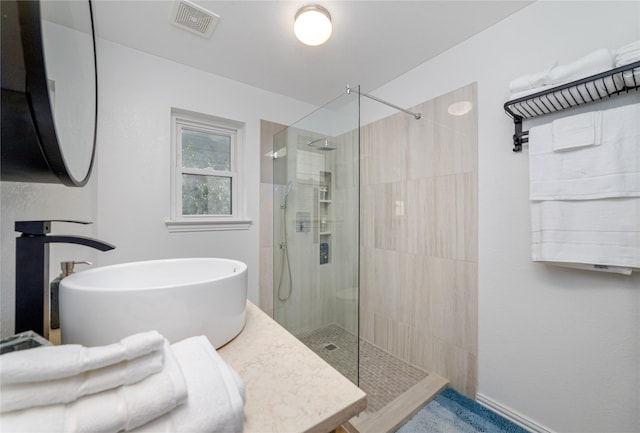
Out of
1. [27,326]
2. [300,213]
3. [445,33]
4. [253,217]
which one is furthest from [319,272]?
[445,33]

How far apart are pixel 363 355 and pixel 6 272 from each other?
211 centimetres

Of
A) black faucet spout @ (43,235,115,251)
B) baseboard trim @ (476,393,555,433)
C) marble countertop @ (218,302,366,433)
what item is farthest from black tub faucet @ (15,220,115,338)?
baseboard trim @ (476,393,555,433)

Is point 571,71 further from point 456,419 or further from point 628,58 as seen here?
point 456,419

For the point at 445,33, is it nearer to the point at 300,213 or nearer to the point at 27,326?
the point at 300,213

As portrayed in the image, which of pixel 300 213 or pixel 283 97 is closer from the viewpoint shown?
pixel 300 213

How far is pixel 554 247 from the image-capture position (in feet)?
3.83

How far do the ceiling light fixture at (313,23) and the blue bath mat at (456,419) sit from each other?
216cm

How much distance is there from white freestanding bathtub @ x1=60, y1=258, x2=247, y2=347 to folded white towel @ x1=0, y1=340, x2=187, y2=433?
219 mm

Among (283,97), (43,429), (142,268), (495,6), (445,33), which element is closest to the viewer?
(43,429)

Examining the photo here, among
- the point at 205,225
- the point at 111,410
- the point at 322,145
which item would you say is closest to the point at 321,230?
the point at 322,145

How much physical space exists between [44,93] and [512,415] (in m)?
2.17

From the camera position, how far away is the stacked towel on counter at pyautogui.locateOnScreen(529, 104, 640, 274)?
1.00 metres

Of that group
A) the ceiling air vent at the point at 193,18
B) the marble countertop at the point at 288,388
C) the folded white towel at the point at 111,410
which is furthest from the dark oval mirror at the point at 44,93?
the ceiling air vent at the point at 193,18

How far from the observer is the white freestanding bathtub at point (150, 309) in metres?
0.53
